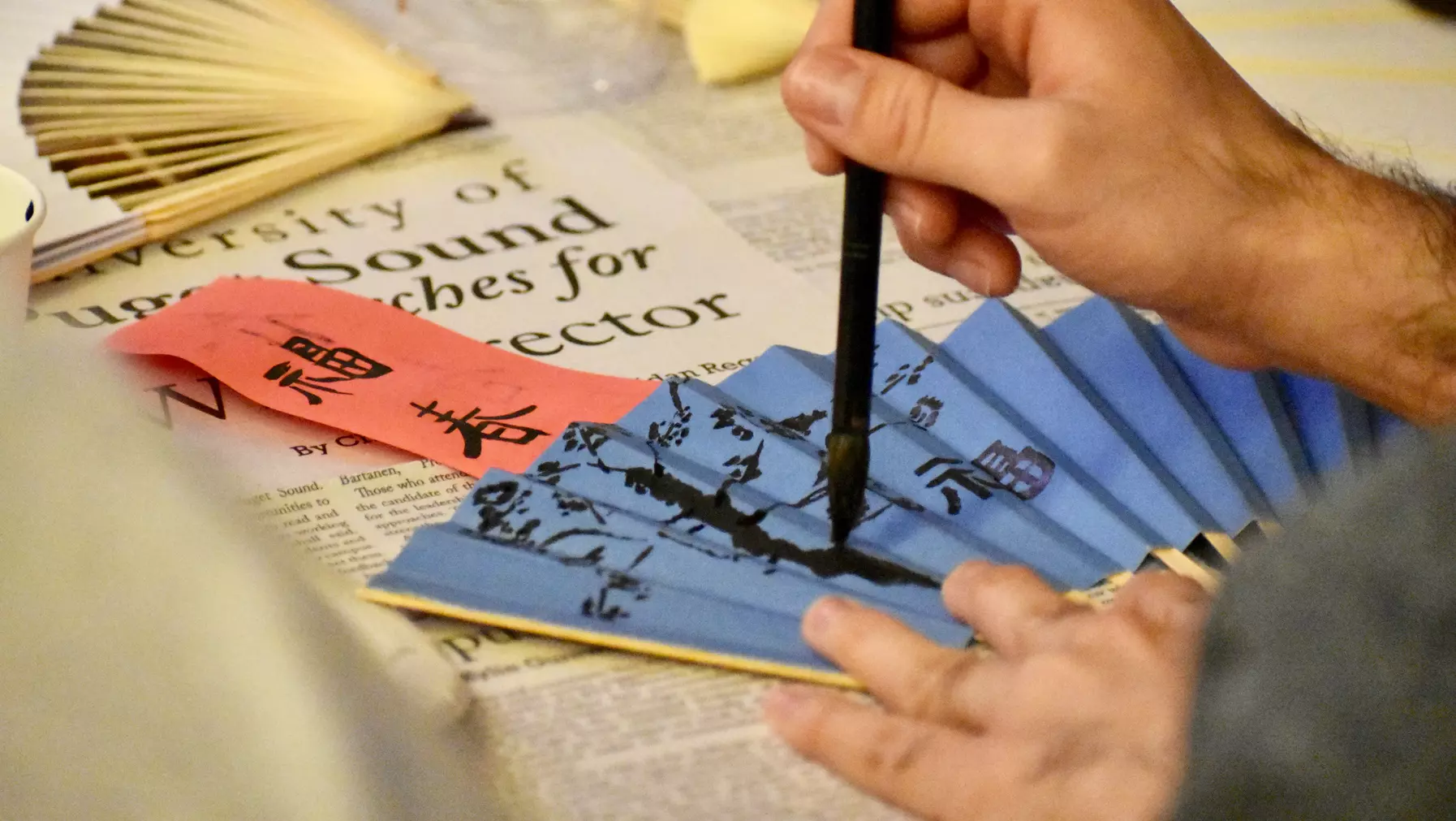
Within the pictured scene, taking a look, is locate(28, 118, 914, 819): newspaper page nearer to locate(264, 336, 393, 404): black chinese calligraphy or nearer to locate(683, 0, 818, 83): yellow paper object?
locate(264, 336, 393, 404): black chinese calligraphy

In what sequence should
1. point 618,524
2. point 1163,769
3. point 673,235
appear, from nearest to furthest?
point 1163,769, point 618,524, point 673,235

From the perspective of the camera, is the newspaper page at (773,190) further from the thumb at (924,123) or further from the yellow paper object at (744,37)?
the thumb at (924,123)

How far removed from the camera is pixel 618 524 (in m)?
0.41

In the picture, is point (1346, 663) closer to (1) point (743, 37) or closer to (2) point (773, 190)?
(2) point (773, 190)

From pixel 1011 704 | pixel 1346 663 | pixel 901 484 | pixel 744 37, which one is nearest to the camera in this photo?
pixel 1346 663

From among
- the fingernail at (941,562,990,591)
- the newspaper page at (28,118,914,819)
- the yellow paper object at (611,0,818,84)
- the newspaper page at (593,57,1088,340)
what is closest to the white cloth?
the newspaper page at (28,118,914,819)

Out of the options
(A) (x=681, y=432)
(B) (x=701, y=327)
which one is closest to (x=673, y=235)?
(B) (x=701, y=327)

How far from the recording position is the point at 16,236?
463 millimetres

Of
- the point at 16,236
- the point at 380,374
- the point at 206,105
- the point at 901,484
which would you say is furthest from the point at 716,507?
the point at 206,105

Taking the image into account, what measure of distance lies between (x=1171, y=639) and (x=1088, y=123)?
18 cm

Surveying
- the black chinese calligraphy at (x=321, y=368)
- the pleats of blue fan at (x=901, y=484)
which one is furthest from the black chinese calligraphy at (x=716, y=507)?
the black chinese calligraphy at (x=321, y=368)

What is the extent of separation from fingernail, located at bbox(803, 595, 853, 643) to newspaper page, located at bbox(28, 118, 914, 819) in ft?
0.08

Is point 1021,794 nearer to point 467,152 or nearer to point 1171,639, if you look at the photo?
point 1171,639

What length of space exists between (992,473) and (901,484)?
0.03 meters
